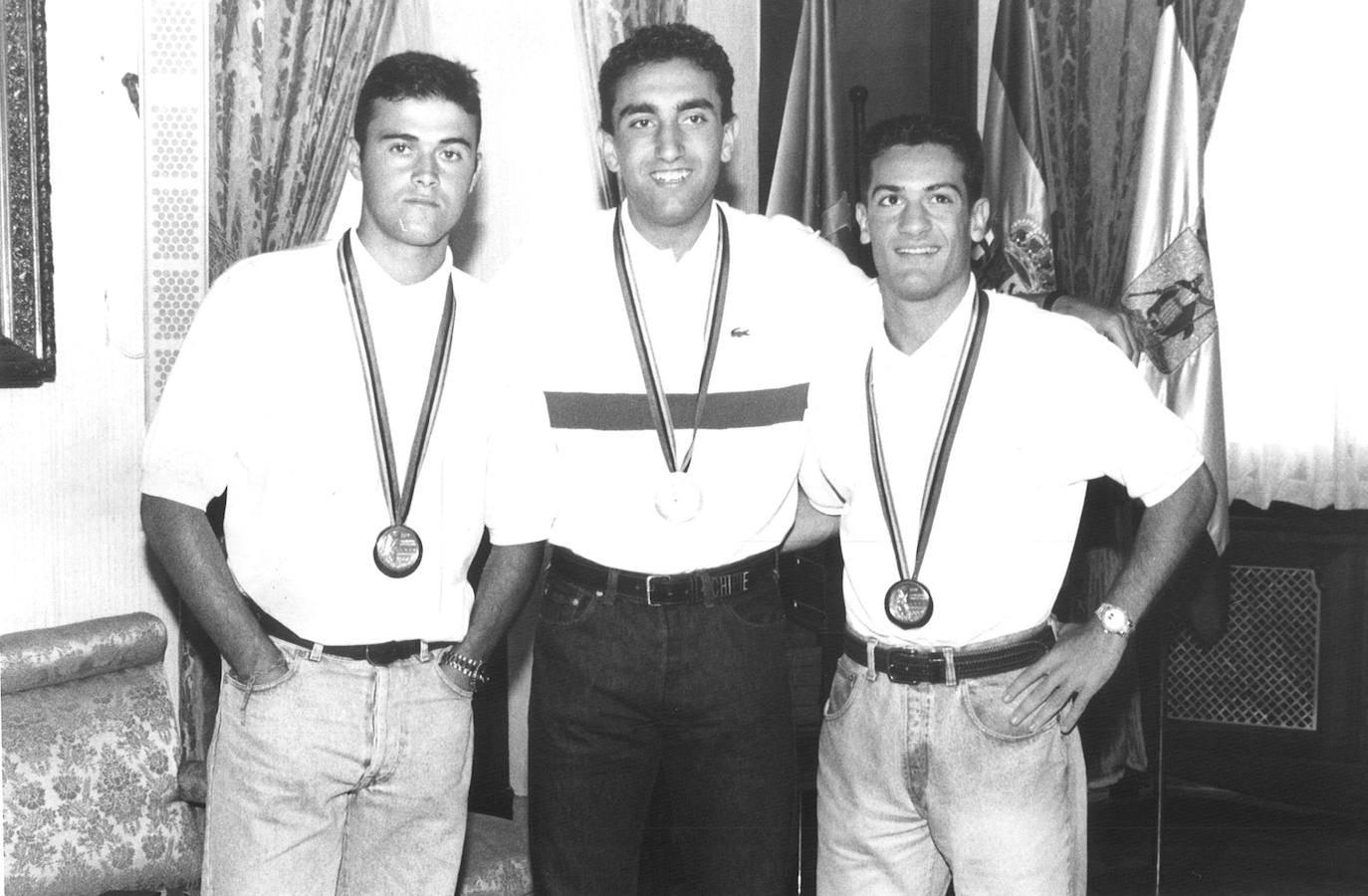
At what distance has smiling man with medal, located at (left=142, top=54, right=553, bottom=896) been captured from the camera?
2.40 meters

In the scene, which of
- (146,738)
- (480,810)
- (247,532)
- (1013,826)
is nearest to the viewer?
(1013,826)

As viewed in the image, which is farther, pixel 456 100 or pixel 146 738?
pixel 146 738

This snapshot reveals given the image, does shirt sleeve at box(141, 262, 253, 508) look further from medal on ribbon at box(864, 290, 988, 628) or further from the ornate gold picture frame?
medal on ribbon at box(864, 290, 988, 628)

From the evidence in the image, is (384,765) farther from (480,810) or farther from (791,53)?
(791,53)

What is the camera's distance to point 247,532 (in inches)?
97.0

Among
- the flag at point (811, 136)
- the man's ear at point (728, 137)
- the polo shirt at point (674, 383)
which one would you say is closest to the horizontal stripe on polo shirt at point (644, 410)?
the polo shirt at point (674, 383)

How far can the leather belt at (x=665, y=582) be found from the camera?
103 inches

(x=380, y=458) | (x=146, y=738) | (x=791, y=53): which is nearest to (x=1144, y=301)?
(x=791, y=53)

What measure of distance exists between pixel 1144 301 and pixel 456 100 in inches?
107

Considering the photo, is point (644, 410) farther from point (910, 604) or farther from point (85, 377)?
point (85, 377)

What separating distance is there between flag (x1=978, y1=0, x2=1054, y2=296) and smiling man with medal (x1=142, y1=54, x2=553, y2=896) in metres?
2.58

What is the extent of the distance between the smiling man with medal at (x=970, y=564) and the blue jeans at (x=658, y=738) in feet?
0.74

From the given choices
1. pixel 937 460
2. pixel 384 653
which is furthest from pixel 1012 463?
pixel 384 653

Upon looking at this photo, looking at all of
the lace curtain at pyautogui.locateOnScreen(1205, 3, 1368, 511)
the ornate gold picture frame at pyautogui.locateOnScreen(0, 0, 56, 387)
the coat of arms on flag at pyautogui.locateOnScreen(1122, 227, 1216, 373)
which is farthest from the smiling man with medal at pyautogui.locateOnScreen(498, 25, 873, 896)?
the lace curtain at pyautogui.locateOnScreen(1205, 3, 1368, 511)
